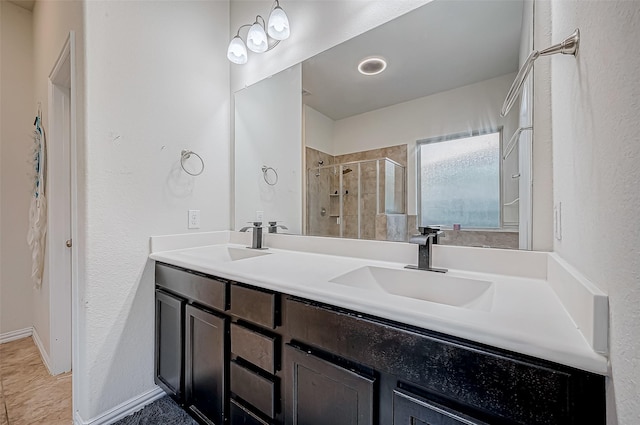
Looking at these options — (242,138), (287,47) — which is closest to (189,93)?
(242,138)

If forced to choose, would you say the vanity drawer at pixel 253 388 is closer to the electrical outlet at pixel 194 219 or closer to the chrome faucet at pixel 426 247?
the chrome faucet at pixel 426 247

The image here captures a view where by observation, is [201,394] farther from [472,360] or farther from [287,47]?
[287,47]

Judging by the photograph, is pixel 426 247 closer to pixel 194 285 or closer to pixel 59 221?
pixel 194 285

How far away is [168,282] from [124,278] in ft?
0.80

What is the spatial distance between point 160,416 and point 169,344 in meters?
0.39

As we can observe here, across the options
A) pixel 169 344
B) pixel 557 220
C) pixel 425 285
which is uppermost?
pixel 557 220

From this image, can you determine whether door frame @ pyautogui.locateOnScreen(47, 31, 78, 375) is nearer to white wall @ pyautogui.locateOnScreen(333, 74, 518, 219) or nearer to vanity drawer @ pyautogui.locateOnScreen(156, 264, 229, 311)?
vanity drawer @ pyautogui.locateOnScreen(156, 264, 229, 311)

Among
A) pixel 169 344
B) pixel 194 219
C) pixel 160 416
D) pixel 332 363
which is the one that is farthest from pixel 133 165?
pixel 332 363

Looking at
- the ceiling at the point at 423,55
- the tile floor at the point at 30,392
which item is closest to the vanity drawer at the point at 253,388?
the tile floor at the point at 30,392

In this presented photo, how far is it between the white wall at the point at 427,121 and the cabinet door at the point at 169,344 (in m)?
1.22

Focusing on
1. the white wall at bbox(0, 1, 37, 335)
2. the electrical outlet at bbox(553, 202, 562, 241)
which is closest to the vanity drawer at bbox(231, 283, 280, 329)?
the electrical outlet at bbox(553, 202, 562, 241)

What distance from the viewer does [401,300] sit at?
2.42ft

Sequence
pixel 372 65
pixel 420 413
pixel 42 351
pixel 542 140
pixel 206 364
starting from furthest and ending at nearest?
pixel 42 351
pixel 372 65
pixel 206 364
pixel 542 140
pixel 420 413

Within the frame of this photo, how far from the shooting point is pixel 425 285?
1069 millimetres
